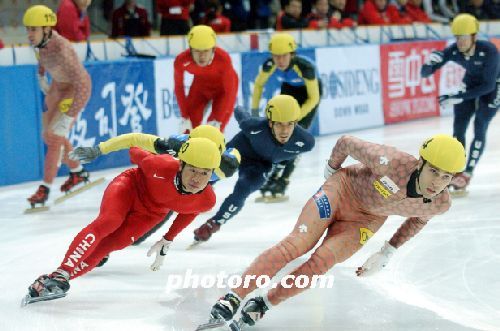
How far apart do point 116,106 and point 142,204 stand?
4820 millimetres

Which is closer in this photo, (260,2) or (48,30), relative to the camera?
(48,30)

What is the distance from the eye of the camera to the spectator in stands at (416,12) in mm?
16438

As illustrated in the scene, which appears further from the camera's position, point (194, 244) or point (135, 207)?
point (194, 244)

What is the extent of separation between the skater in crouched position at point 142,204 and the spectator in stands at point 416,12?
38.0 ft

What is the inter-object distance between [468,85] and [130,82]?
145 inches

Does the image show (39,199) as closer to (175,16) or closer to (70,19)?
(70,19)

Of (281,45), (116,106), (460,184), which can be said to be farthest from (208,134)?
(116,106)

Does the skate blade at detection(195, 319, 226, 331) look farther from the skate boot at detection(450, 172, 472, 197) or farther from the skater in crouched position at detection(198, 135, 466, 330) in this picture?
the skate boot at detection(450, 172, 472, 197)

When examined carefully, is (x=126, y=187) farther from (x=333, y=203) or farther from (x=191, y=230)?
(x=191, y=230)

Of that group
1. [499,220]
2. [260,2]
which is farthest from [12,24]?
[499,220]

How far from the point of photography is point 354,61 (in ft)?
43.7

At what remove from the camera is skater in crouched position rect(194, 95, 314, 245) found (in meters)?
6.88

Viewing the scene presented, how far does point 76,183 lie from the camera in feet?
29.2

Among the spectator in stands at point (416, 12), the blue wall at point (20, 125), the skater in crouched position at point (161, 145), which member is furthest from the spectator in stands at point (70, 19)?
the spectator in stands at point (416, 12)
